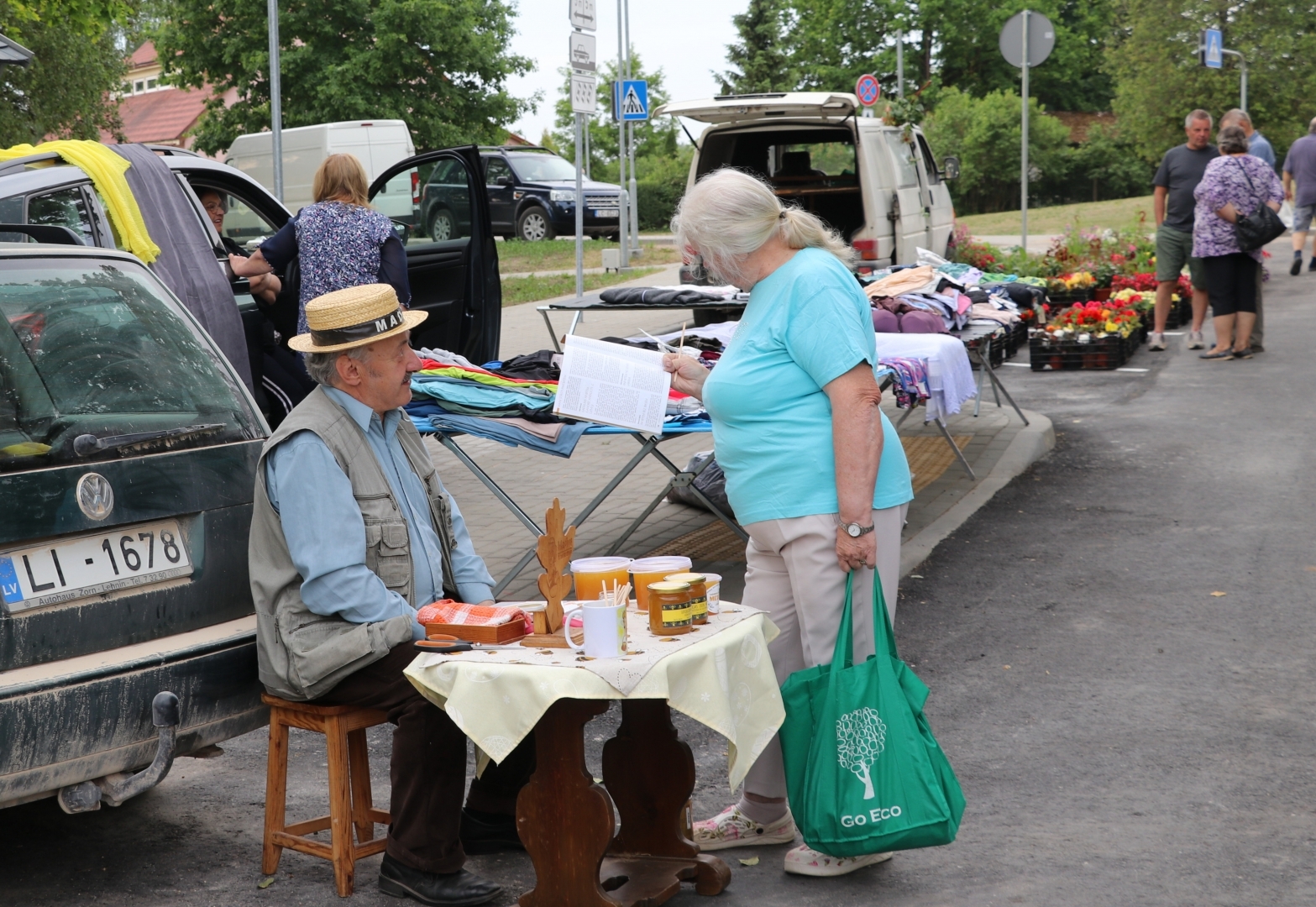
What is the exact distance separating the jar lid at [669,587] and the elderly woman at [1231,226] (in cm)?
983

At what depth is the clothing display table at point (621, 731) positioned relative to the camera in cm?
306

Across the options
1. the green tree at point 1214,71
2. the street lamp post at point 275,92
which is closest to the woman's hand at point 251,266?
the street lamp post at point 275,92

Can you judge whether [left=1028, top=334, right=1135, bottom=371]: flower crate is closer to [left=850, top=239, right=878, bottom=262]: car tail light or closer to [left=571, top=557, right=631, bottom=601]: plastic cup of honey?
[left=850, top=239, right=878, bottom=262]: car tail light

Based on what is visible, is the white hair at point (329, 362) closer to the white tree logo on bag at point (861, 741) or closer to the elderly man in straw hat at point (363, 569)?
the elderly man in straw hat at point (363, 569)

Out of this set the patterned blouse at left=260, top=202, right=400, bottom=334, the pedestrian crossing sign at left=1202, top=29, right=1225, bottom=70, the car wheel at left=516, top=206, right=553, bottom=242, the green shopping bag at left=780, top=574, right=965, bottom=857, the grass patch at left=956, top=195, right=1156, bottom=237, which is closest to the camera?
the green shopping bag at left=780, top=574, right=965, bottom=857

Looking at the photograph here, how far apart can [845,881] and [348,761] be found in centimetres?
133

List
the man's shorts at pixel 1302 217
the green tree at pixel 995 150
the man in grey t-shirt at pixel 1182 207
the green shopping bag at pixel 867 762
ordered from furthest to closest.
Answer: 1. the green tree at pixel 995 150
2. the man's shorts at pixel 1302 217
3. the man in grey t-shirt at pixel 1182 207
4. the green shopping bag at pixel 867 762

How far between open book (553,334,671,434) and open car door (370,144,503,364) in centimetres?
324

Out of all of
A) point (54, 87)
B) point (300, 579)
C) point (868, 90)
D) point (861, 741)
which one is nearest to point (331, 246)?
point (300, 579)

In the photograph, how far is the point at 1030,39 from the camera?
15.9m

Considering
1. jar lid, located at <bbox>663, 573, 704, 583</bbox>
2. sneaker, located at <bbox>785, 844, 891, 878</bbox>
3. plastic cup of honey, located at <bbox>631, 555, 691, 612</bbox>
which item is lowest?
sneaker, located at <bbox>785, 844, 891, 878</bbox>

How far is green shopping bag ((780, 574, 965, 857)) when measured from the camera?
3.35 metres

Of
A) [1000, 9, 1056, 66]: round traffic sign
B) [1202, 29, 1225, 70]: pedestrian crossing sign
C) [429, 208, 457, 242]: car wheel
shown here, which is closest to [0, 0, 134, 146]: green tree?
[1000, 9, 1056, 66]: round traffic sign

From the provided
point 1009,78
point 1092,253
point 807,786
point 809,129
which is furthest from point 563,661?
point 1009,78
